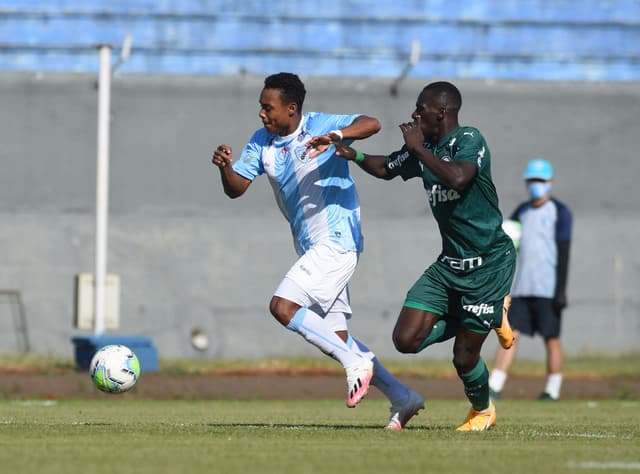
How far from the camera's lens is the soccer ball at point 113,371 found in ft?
31.2

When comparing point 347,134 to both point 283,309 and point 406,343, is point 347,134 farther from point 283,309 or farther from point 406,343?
point 406,343

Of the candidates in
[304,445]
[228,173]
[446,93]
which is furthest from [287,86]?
[304,445]

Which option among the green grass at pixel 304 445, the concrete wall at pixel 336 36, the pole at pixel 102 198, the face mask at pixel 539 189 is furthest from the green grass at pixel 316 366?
the green grass at pixel 304 445

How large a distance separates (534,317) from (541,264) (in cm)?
58

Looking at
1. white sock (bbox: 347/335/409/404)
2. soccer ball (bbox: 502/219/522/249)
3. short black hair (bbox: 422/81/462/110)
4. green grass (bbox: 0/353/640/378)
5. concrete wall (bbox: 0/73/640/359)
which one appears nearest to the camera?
short black hair (bbox: 422/81/462/110)

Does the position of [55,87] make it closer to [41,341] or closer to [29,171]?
[29,171]

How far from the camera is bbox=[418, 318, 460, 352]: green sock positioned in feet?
30.3

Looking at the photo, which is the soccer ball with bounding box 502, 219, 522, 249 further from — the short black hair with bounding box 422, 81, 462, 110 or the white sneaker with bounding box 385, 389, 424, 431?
the short black hair with bounding box 422, 81, 462, 110

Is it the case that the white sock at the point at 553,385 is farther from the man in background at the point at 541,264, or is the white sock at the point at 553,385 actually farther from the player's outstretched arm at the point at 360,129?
the player's outstretched arm at the point at 360,129

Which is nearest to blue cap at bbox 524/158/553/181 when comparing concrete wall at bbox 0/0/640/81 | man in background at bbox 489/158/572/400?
man in background at bbox 489/158/572/400

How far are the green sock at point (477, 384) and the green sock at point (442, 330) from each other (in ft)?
0.89

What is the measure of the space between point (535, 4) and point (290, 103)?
13057 millimetres

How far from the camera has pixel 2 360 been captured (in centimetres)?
1833

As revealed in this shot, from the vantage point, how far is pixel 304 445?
7.51m
